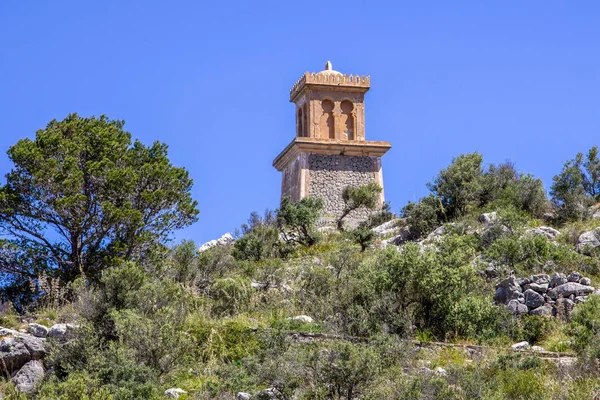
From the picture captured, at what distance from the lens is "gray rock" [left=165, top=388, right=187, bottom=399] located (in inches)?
459

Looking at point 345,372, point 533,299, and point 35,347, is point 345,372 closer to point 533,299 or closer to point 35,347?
point 35,347

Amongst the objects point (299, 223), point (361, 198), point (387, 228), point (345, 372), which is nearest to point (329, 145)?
point (361, 198)

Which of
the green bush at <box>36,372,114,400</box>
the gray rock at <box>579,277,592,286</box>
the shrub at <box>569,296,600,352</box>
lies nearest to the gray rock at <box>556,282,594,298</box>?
the gray rock at <box>579,277,592,286</box>

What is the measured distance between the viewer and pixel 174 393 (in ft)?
38.5

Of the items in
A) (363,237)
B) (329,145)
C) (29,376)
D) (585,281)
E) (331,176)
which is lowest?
(29,376)

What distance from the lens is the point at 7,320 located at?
1449 centimetres

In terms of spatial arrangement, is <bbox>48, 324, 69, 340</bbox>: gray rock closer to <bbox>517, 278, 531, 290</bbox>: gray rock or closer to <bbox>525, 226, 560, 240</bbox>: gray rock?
<bbox>517, 278, 531, 290</bbox>: gray rock

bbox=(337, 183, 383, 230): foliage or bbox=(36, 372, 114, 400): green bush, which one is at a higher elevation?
bbox=(337, 183, 383, 230): foliage

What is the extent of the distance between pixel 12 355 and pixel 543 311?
7845 mm

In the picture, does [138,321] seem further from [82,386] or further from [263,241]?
[263,241]

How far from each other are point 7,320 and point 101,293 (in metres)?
1.57

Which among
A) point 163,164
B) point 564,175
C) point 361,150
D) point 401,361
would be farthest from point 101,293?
point 361,150

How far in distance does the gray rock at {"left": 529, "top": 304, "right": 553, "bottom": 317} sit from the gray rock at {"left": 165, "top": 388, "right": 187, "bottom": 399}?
6118 mm

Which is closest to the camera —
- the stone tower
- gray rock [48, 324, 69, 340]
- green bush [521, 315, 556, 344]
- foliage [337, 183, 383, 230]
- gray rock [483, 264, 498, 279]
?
gray rock [48, 324, 69, 340]
